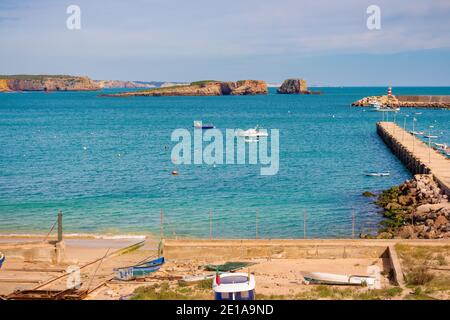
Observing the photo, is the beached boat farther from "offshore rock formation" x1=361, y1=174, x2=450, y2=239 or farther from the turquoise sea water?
the turquoise sea water

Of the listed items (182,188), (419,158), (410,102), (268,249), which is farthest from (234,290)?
(410,102)

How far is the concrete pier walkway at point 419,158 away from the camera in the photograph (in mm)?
44344

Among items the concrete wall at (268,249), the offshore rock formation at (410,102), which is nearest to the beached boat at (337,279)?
the concrete wall at (268,249)

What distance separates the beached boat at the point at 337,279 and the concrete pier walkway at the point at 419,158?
18.5m

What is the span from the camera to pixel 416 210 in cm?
3588

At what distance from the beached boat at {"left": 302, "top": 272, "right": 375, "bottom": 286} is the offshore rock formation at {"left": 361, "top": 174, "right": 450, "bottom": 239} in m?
8.79

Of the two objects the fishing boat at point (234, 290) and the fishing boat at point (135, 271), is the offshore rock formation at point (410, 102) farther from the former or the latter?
the fishing boat at point (234, 290)

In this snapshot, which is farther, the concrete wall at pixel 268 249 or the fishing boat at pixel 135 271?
the concrete wall at pixel 268 249

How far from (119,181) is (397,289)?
113 ft

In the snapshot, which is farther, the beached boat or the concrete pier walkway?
the concrete pier walkway

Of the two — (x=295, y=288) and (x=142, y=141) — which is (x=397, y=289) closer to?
(x=295, y=288)

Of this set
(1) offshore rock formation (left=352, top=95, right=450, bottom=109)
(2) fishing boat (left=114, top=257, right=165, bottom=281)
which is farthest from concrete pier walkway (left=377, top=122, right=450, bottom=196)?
(1) offshore rock formation (left=352, top=95, right=450, bottom=109)

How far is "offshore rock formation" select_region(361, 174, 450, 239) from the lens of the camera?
30.5 metres

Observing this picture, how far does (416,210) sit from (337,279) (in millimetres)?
15961
